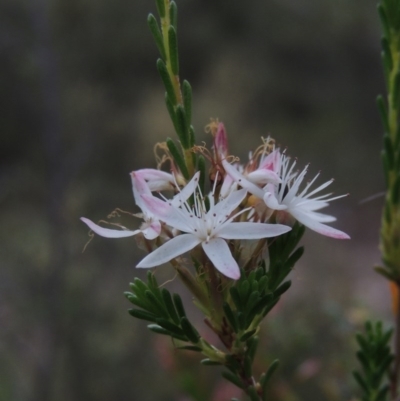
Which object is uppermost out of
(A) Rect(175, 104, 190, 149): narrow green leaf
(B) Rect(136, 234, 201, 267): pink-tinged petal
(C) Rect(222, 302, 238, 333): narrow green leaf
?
(A) Rect(175, 104, 190, 149): narrow green leaf

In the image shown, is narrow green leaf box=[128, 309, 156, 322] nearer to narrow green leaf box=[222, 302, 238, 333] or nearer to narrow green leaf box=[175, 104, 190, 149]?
narrow green leaf box=[222, 302, 238, 333]

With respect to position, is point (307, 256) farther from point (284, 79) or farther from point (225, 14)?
point (225, 14)

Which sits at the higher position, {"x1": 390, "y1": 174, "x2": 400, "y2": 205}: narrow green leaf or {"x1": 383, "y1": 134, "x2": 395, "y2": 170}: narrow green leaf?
{"x1": 383, "y1": 134, "x2": 395, "y2": 170}: narrow green leaf

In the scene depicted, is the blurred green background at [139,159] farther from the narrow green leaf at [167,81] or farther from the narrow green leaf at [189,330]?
the narrow green leaf at [167,81]

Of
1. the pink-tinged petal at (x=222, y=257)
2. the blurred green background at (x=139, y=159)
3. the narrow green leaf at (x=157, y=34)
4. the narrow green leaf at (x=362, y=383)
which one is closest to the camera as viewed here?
the pink-tinged petal at (x=222, y=257)

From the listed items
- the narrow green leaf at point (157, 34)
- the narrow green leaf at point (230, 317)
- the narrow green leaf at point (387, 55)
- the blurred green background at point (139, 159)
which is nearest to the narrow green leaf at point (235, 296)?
the narrow green leaf at point (230, 317)

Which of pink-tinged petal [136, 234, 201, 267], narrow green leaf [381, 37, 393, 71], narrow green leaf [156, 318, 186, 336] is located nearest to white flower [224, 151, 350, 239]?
pink-tinged petal [136, 234, 201, 267]

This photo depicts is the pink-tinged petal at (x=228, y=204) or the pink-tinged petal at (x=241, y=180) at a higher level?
the pink-tinged petal at (x=241, y=180)

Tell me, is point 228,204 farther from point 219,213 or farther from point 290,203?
point 290,203
